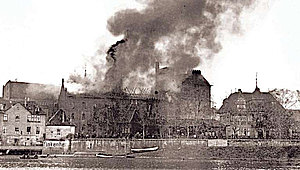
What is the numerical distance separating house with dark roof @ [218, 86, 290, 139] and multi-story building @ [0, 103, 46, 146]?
33012mm

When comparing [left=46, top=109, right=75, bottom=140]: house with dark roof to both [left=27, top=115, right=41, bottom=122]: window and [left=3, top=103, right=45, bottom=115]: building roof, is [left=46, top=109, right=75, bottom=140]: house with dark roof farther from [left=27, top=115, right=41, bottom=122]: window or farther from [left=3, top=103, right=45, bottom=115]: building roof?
[left=3, top=103, right=45, bottom=115]: building roof

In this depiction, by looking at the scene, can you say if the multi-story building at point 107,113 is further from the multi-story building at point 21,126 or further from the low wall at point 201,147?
the low wall at point 201,147

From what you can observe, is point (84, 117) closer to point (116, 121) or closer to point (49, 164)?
point (116, 121)

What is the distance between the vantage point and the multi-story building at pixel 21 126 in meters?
107

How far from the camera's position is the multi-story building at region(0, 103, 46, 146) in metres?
107

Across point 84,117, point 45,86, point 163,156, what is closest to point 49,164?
point 163,156

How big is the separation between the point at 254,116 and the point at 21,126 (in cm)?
4099

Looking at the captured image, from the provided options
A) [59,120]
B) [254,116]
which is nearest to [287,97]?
[254,116]

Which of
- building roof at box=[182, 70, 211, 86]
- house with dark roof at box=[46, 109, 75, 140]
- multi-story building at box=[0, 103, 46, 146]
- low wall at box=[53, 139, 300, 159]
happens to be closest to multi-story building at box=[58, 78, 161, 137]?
house with dark roof at box=[46, 109, 75, 140]

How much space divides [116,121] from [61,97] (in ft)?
42.8

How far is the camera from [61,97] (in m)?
120

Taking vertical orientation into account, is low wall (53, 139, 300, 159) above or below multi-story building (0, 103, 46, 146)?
below

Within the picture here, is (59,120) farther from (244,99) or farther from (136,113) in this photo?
(244,99)

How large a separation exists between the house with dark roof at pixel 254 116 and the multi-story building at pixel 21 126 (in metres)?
33.0
